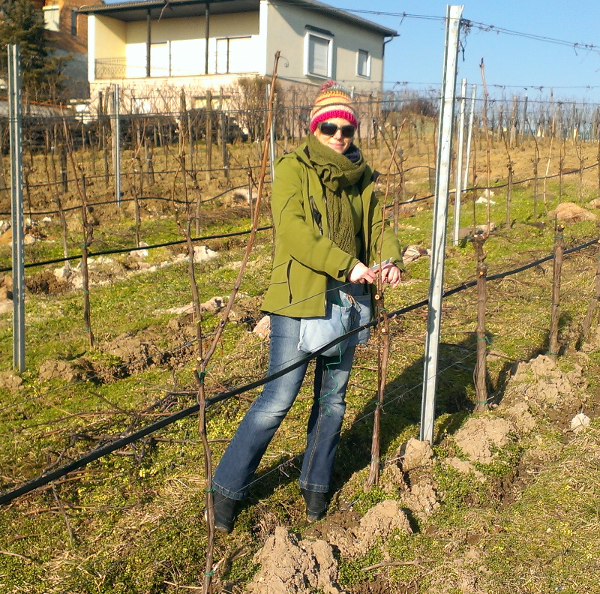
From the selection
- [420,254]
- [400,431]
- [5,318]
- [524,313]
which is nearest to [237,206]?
[420,254]

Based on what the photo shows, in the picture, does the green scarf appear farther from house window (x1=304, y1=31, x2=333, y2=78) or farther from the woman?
house window (x1=304, y1=31, x2=333, y2=78)

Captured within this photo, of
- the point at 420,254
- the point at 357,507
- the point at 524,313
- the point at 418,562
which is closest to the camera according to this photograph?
the point at 418,562

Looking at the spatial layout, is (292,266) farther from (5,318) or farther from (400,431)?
(5,318)

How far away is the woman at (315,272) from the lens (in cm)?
268

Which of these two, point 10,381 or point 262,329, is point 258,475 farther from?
point 10,381

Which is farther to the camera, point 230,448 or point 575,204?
point 575,204

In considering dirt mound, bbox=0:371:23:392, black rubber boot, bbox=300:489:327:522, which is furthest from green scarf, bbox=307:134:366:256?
dirt mound, bbox=0:371:23:392

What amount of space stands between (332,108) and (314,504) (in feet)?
5.39

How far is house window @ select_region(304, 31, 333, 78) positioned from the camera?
23.0m

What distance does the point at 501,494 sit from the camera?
3.18m

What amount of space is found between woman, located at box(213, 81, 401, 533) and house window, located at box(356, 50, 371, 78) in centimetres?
2403

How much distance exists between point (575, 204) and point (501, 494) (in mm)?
8834

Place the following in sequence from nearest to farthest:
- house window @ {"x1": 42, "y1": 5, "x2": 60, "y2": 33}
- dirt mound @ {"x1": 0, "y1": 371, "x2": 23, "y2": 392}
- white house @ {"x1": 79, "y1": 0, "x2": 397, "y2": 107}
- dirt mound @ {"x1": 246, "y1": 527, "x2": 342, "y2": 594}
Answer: dirt mound @ {"x1": 246, "y1": 527, "x2": 342, "y2": 594} < dirt mound @ {"x1": 0, "y1": 371, "x2": 23, "y2": 392} < white house @ {"x1": 79, "y1": 0, "x2": 397, "y2": 107} < house window @ {"x1": 42, "y1": 5, "x2": 60, "y2": 33}

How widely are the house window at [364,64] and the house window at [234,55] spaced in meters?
4.57
